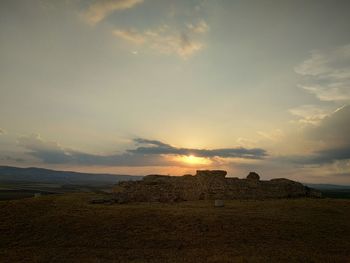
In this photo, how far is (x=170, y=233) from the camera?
20.2m

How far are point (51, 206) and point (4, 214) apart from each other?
344 cm

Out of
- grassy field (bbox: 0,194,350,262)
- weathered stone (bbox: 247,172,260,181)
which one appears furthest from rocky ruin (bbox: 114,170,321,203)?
grassy field (bbox: 0,194,350,262)

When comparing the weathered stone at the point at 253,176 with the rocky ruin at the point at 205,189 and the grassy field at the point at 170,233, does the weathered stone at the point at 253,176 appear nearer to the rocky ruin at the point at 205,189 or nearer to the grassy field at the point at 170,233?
the rocky ruin at the point at 205,189

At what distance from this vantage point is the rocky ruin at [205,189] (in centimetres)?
3145

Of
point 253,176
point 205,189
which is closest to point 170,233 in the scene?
point 205,189

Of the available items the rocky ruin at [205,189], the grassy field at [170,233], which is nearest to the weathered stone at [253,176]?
the rocky ruin at [205,189]

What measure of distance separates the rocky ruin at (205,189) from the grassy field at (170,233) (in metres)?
5.14

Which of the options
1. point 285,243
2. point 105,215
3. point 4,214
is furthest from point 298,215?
point 4,214

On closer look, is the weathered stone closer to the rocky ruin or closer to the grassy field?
the rocky ruin

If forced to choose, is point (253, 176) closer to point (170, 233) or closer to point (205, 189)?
point (205, 189)

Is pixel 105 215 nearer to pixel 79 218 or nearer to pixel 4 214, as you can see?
pixel 79 218

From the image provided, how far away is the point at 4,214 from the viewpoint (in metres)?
23.4

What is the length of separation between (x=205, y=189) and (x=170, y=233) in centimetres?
1305

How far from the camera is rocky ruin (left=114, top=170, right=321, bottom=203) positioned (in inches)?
1238
